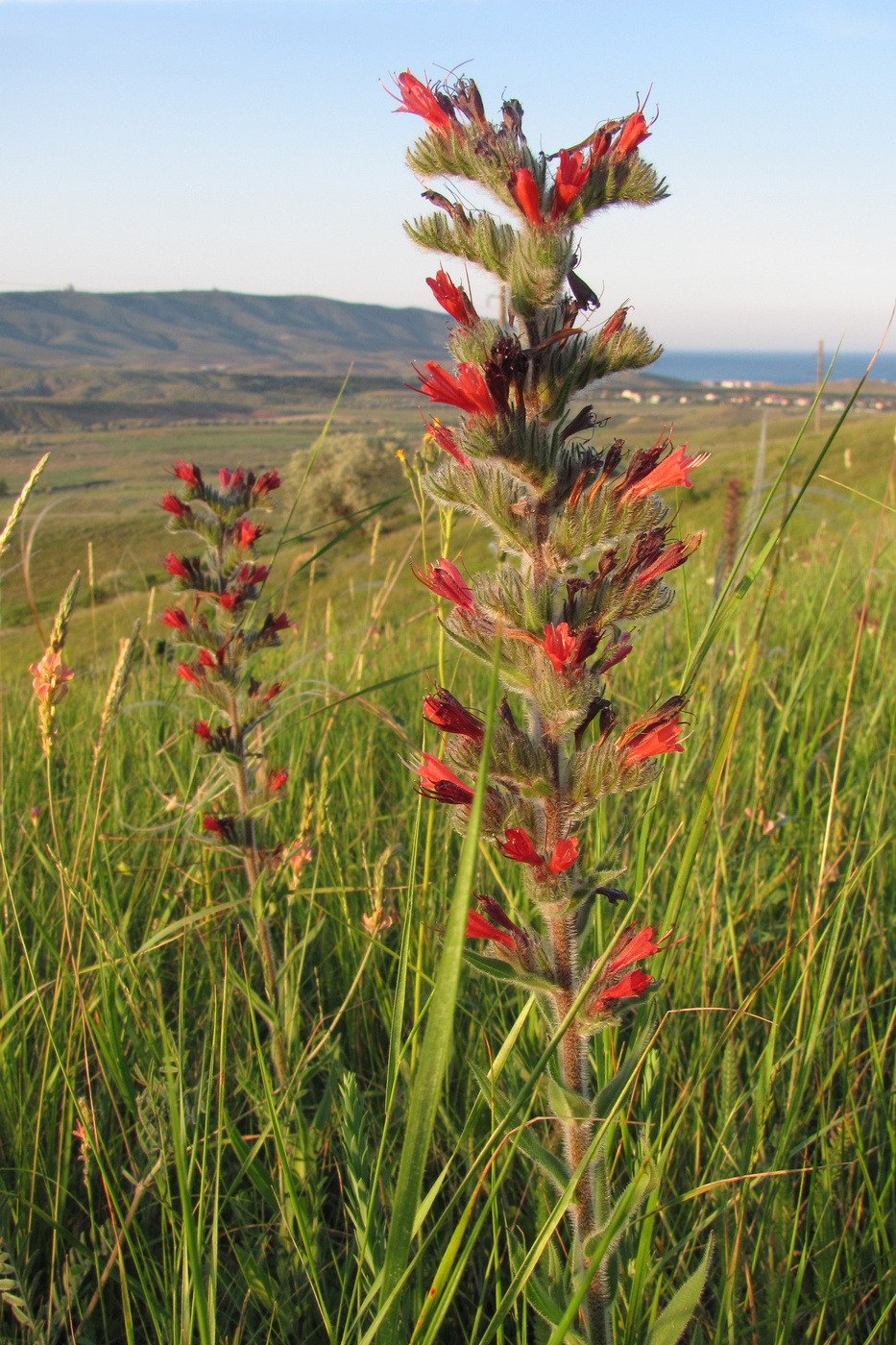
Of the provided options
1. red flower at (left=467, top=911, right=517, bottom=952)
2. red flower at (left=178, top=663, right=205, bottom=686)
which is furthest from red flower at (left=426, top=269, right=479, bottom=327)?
red flower at (left=178, top=663, right=205, bottom=686)

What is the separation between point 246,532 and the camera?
10.3 feet

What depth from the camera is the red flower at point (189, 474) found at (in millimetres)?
3105

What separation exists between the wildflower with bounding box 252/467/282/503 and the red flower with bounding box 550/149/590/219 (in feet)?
6.60

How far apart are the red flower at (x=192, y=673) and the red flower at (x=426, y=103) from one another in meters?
1.87

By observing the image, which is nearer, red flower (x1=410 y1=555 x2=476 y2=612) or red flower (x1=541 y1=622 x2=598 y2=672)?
red flower (x1=541 y1=622 x2=598 y2=672)

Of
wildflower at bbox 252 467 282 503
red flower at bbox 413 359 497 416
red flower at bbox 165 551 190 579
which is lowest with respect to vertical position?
red flower at bbox 165 551 190 579

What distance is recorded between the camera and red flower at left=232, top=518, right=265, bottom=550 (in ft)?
10.3

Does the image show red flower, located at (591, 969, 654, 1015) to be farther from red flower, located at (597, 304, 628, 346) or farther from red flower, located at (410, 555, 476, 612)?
red flower, located at (597, 304, 628, 346)

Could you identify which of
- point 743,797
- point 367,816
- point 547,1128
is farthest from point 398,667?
point 547,1128

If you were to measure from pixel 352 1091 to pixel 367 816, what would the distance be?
1828 millimetres

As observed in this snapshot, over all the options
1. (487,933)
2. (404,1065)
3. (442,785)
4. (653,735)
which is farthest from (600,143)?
(404,1065)

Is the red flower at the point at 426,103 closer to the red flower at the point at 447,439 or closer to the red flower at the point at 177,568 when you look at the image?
the red flower at the point at 447,439

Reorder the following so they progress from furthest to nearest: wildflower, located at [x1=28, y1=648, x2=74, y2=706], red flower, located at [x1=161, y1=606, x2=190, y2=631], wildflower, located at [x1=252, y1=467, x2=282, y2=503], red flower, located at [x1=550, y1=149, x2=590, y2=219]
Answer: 1. wildflower, located at [x1=252, y1=467, x2=282, y2=503]
2. red flower, located at [x1=161, y1=606, x2=190, y2=631]
3. wildflower, located at [x1=28, y1=648, x2=74, y2=706]
4. red flower, located at [x1=550, y1=149, x2=590, y2=219]

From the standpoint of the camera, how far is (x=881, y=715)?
141 inches
